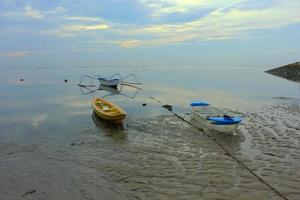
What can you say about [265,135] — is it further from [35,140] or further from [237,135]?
[35,140]

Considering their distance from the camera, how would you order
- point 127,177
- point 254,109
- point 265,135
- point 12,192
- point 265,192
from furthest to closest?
point 254,109, point 265,135, point 127,177, point 12,192, point 265,192

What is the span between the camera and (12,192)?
1265 centimetres

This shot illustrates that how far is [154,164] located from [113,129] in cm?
874

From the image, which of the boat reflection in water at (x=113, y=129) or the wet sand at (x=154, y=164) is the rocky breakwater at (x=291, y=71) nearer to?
the wet sand at (x=154, y=164)

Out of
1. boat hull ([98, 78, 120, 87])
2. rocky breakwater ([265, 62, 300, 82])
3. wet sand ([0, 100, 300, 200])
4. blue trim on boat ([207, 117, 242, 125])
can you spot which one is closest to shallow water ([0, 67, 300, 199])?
wet sand ([0, 100, 300, 200])

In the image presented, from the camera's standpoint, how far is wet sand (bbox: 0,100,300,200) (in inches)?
485

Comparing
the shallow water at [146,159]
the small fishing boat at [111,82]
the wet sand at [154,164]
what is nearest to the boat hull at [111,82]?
the small fishing boat at [111,82]

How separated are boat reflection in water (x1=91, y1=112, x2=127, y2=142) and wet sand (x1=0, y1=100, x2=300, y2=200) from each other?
2.8 inches

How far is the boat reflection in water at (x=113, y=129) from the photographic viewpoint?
21.4 m

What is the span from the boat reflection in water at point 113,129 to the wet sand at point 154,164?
0.24 ft

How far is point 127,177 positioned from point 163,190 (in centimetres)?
211

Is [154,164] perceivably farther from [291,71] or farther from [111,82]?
[291,71]

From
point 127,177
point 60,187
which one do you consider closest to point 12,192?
point 60,187

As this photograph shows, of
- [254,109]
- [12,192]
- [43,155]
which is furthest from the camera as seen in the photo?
[254,109]
